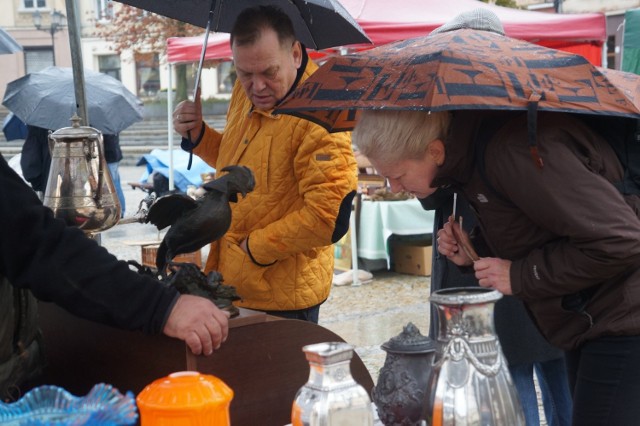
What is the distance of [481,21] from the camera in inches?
92.6

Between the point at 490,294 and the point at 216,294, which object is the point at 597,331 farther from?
the point at 216,294

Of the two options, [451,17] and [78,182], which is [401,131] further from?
[451,17]

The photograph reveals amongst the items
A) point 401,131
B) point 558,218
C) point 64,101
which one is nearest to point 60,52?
point 64,101

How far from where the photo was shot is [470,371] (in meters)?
1.46

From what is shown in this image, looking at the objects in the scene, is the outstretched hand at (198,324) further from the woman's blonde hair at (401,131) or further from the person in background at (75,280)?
the woman's blonde hair at (401,131)

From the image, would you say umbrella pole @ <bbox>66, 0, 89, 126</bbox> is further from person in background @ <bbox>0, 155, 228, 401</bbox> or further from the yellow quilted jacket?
person in background @ <bbox>0, 155, 228, 401</bbox>

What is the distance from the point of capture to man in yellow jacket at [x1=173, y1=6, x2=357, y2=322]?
2693 mm

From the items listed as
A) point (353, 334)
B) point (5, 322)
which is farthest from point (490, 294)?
point (353, 334)

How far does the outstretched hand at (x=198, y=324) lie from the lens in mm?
1822

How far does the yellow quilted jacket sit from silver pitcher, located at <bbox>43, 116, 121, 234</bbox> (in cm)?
47

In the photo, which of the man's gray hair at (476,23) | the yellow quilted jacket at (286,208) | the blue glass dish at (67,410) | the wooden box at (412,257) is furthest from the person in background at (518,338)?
the wooden box at (412,257)

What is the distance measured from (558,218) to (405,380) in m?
0.51

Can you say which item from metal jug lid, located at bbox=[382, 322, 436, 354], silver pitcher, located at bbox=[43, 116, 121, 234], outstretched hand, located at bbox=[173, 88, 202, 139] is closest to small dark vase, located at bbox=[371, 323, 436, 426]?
metal jug lid, located at bbox=[382, 322, 436, 354]

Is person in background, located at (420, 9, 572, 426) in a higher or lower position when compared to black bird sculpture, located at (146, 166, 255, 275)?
lower
